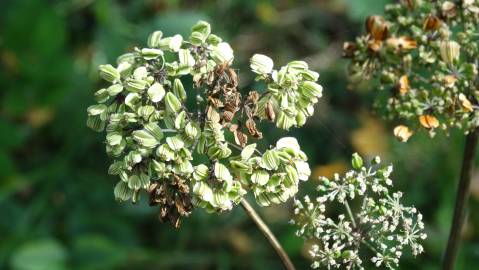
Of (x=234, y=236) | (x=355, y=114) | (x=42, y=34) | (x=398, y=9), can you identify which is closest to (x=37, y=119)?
(x=42, y=34)

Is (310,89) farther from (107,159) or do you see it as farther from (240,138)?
(107,159)

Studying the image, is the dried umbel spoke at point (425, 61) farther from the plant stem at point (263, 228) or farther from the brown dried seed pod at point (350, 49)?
the plant stem at point (263, 228)

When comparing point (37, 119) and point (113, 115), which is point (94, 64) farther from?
point (113, 115)

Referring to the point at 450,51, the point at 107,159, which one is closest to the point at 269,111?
the point at 450,51

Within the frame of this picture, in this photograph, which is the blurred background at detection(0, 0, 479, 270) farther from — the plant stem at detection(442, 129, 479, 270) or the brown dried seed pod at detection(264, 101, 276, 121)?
the brown dried seed pod at detection(264, 101, 276, 121)

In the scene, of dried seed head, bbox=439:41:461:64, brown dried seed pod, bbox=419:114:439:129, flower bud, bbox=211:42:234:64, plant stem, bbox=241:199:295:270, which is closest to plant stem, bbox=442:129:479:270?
brown dried seed pod, bbox=419:114:439:129

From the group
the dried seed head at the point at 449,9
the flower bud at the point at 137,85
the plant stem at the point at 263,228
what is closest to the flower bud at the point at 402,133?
the dried seed head at the point at 449,9
